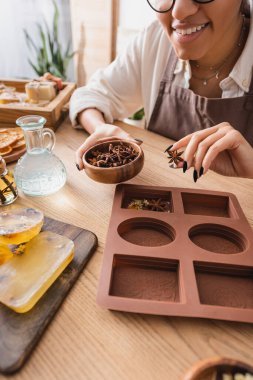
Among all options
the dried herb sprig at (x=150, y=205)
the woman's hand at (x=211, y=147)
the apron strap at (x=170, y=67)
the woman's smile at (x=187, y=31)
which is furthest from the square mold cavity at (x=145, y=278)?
the apron strap at (x=170, y=67)

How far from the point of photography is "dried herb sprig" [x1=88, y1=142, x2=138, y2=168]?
3.03ft

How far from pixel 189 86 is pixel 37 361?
133 centimetres

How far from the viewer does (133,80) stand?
1.59 m

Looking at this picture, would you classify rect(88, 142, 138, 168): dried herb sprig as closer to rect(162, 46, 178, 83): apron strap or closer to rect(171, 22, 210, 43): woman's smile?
rect(171, 22, 210, 43): woman's smile

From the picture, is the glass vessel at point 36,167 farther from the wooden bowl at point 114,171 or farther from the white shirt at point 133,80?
the white shirt at point 133,80

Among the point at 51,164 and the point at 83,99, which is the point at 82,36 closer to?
the point at 83,99

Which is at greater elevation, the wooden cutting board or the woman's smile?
the woman's smile

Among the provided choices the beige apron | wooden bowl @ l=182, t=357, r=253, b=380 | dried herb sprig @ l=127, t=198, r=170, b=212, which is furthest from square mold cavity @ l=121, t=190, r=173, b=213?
the beige apron

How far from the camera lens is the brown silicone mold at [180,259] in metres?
0.58

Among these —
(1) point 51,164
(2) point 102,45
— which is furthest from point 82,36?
(1) point 51,164

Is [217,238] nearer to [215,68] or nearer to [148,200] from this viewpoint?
[148,200]

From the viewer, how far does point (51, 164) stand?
93 cm

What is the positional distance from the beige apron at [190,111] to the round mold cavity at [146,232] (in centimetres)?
76

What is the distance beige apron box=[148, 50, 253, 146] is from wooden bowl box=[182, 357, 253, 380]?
1.11 m
